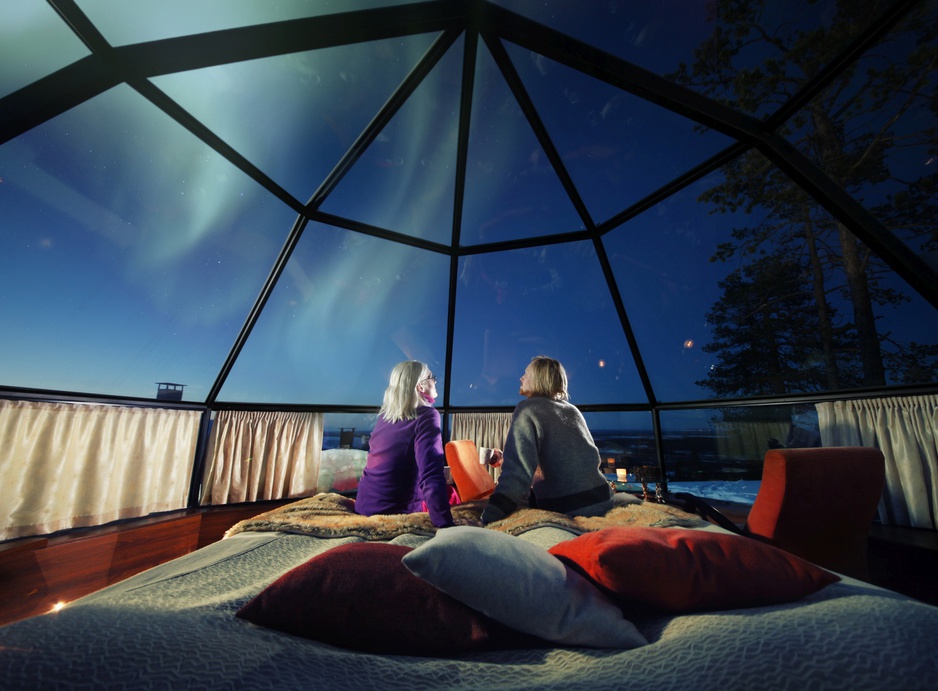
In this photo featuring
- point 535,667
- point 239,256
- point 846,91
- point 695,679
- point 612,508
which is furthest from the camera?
point 239,256

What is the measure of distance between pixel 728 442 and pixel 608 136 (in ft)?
11.8

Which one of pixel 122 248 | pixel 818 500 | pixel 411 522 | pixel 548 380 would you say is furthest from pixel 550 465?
pixel 122 248

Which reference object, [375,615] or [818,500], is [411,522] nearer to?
[375,615]

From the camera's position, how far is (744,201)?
13.1ft

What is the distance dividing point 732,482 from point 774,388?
4.27ft

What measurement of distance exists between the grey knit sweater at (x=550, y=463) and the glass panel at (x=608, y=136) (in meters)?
2.94

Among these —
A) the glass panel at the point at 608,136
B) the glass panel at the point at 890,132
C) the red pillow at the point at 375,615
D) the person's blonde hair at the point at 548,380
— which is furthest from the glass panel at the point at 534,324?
the red pillow at the point at 375,615

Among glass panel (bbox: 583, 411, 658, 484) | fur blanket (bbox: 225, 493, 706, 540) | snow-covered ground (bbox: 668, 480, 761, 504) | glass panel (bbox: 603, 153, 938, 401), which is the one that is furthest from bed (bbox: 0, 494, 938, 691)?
snow-covered ground (bbox: 668, 480, 761, 504)

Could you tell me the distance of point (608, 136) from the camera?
371cm

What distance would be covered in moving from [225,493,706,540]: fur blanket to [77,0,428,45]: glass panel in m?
2.88

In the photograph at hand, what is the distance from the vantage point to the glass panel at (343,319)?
4797mm

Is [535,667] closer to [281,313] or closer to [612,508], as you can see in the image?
[612,508]

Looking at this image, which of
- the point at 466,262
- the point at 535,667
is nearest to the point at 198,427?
the point at 466,262

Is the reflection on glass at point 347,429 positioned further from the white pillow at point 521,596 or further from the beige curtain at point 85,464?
the white pillow at point 521,596
